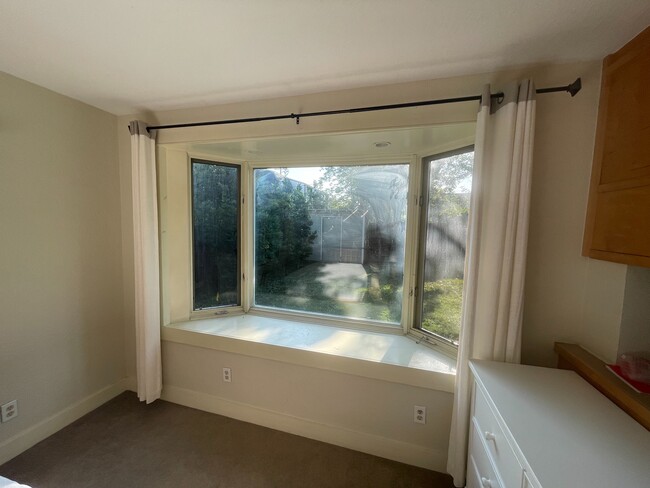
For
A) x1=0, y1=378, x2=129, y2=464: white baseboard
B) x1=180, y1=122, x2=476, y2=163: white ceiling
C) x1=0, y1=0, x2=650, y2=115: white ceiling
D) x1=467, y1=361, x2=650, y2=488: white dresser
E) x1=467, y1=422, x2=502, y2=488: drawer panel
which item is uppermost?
x1=0, y1=0, x2=650, y2=115: white ceiling

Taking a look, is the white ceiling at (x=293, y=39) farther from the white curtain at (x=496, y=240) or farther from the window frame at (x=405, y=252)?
the window frame at (x=405, y=252)

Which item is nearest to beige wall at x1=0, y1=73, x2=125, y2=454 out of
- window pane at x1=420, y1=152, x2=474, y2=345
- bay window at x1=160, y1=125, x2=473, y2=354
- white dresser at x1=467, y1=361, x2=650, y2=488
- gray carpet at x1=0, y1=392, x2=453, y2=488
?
gray carpet at x1=0, y1=392, x2=453, y2=488

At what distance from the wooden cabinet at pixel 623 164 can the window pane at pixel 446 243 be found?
609 mm

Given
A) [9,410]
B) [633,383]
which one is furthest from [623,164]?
[9,410]

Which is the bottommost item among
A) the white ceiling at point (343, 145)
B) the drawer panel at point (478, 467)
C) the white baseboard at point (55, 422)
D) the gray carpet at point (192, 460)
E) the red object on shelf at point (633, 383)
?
the gray carpet at point (192, 460)

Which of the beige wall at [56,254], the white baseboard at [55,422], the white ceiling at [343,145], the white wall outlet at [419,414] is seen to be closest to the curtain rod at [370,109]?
the white ceiling at [343,145]

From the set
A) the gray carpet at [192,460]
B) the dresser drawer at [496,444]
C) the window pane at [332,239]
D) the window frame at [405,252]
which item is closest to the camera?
the dresser drawer at [496,444]

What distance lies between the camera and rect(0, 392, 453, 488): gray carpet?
1.49 metres

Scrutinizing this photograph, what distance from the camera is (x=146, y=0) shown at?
98cm

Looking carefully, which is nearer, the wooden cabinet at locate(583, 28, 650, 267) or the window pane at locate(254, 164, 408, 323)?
the wooden cabinet at locate(583, 28, 650, 267)

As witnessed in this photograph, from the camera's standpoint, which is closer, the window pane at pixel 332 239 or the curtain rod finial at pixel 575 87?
the curtain rod finial at pixel 575 87

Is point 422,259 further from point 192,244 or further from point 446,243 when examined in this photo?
point 192,244

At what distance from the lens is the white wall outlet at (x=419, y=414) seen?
1.58 m

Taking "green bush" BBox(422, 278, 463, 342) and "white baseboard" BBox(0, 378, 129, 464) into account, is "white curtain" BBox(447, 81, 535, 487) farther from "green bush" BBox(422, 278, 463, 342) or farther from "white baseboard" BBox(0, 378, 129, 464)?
"white baseboard" BBox(0, 378, 129, 464)
